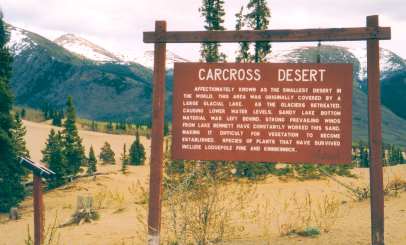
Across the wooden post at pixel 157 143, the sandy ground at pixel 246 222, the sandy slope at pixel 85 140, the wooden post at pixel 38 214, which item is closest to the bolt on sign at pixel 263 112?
the wooden post at pixel 157 143

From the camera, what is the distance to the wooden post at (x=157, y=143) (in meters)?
8.03

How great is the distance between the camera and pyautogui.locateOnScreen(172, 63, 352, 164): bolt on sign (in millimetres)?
7566

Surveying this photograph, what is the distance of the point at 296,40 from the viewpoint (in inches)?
307

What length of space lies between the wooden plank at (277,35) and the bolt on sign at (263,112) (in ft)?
1.43

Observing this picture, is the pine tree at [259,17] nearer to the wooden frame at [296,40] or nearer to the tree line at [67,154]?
the tree line at [67,154]

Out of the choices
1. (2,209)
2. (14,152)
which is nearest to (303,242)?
(14,152)

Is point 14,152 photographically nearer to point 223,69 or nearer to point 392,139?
point 223,69

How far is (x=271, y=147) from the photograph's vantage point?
765cm

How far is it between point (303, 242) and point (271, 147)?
108 inches

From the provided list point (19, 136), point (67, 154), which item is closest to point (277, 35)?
point (19, 136)

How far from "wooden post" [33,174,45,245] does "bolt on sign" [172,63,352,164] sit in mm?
4040

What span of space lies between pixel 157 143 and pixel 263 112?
182 centimetres

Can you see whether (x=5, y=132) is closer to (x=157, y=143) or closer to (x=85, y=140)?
(x=157, y=143)

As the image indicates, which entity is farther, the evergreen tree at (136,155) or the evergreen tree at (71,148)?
the evergreen tree at (136,155)
